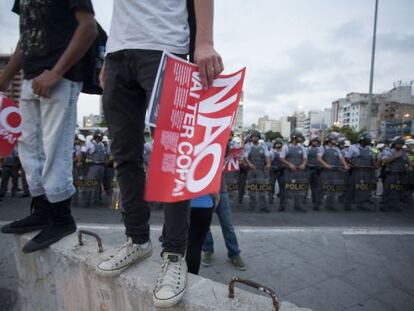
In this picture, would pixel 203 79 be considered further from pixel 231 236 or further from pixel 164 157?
pixel 231 236

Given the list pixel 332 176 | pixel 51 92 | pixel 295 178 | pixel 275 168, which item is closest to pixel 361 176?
pixel 332 176

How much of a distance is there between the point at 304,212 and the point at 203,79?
683 centimetres

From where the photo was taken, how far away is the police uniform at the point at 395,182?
8.23 metres

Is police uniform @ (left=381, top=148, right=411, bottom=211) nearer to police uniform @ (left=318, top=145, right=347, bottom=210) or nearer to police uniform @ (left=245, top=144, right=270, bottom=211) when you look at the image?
police uniform @ (left=318, top=145, right=347, bottom=210)

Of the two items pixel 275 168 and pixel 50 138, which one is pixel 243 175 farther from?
pixel 50 138

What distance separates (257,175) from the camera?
26.3 feet

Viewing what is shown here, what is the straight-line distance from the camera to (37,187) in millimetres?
2047

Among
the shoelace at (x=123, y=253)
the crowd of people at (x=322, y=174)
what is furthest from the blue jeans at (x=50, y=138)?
the crowd of people at (x=322, y=174)

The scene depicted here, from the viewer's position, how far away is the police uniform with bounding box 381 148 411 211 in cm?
823

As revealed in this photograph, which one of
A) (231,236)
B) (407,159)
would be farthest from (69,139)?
(407,159)

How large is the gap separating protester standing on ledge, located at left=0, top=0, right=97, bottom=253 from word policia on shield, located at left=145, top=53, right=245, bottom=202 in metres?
1.00

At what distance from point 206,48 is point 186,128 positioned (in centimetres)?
40

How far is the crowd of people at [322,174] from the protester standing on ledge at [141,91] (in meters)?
6.18

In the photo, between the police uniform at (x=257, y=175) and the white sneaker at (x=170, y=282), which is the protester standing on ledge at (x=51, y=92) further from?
the police uniform at (x=257, y=175)
